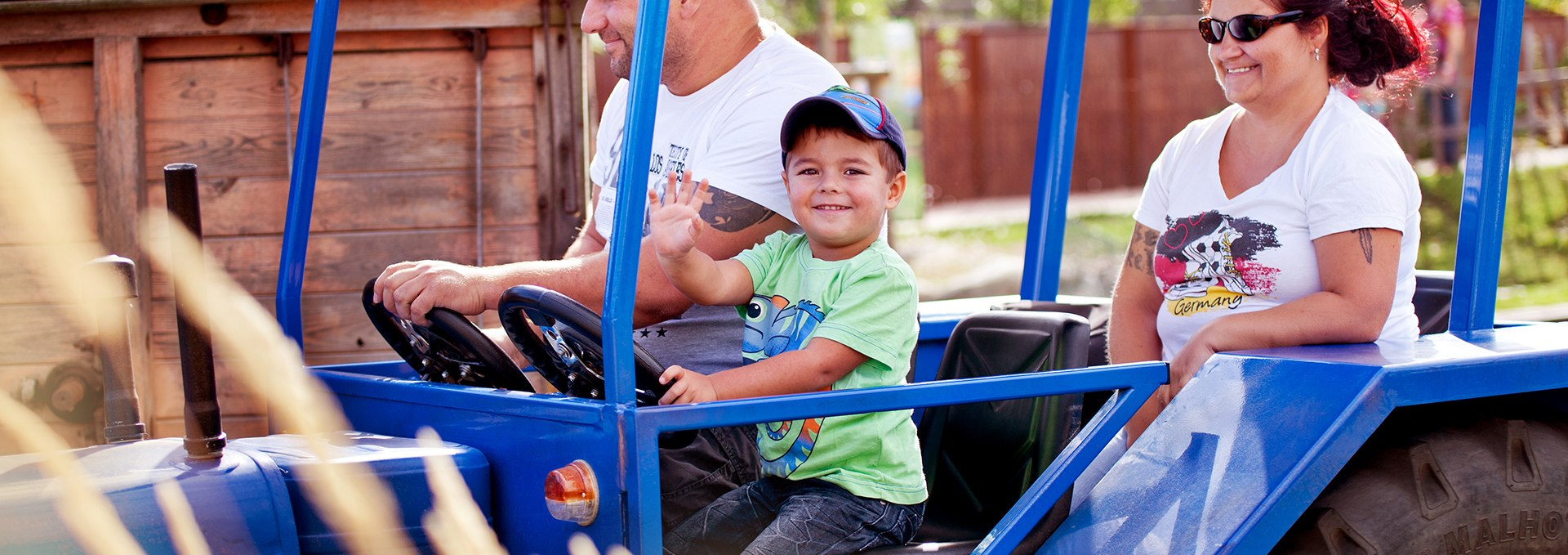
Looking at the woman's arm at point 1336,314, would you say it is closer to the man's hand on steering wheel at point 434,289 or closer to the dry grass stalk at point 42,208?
the man's hand on steering wheel at point 434,289

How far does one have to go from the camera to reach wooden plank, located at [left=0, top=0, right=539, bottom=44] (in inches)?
152

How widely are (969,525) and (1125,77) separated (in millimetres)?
15117

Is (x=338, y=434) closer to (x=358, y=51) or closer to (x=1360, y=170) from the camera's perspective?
(x=1360, y=170)

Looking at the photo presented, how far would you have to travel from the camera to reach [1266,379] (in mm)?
2049

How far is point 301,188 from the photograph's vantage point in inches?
106

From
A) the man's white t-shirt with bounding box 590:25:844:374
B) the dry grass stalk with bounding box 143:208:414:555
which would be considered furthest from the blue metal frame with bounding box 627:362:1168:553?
the man's white t-shirt with bounding box 590:25:844:374

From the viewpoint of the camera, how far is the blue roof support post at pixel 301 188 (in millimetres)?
2686

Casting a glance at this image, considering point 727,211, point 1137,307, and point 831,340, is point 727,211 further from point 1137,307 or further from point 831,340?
point 1137,307

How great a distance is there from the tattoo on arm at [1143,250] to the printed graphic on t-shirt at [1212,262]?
0.46ft

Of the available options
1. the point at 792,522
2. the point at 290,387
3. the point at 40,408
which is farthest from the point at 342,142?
the point at 792,522

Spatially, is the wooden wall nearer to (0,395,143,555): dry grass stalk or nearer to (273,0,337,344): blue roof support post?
(273,0,337,344): blue roof support post

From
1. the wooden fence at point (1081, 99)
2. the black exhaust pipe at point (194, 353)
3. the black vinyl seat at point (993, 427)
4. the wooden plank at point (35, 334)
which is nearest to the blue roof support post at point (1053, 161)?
the black vinyl seat at point (993, 427)

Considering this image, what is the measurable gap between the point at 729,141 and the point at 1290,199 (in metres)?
0.95

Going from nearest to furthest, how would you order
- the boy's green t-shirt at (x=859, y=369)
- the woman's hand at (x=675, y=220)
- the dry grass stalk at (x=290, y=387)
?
the dry grass stalk at (x=290, y=387) < the woman's hand at (x=675, y=220) < the boy's green t-shirt at (x=859, y=369)
